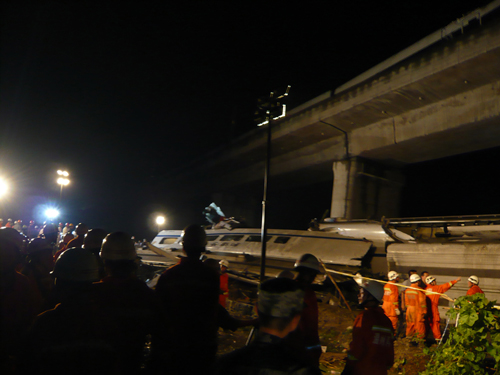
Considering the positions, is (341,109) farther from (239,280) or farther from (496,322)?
(496,322)

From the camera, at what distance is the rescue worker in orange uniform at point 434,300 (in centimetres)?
776

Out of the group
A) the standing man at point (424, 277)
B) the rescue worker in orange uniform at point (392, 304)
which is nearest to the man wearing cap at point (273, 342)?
the rescue worker in orange uniform at point (392, 304)

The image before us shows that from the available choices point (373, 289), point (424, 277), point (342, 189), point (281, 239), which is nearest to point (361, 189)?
point (342, 189)

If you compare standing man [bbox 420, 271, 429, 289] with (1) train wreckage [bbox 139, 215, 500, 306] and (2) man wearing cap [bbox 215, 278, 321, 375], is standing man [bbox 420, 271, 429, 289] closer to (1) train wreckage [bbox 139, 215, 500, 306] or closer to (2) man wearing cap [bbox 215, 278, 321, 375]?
(1) train wreckage [bbox 139, 215, 500, 306]

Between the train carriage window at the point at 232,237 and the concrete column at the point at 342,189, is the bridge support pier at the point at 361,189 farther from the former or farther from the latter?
the train carriage window at the point at 232,237

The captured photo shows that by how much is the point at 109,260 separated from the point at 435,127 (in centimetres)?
1310

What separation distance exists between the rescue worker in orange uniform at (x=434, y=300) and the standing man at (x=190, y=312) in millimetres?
6852

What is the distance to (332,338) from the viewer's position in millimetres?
8008

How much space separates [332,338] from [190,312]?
6551 mm

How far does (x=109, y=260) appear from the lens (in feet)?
8.00

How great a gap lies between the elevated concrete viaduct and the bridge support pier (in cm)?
5

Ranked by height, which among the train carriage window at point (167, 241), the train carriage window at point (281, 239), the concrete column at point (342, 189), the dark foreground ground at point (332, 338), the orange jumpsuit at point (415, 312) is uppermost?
the concrete column at point (342, 189)

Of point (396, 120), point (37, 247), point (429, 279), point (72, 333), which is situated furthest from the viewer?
point (396, 120)

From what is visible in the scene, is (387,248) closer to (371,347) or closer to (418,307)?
(418,307)
